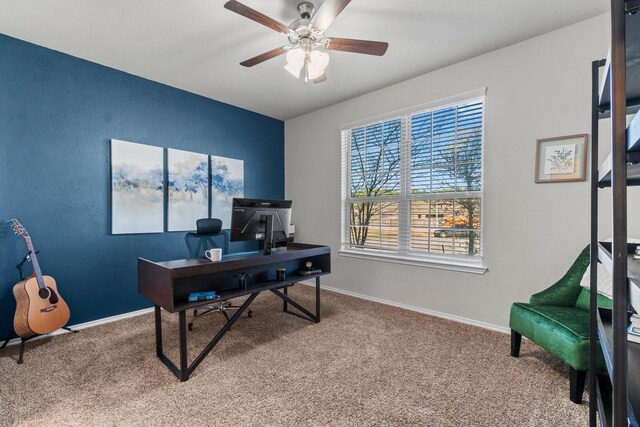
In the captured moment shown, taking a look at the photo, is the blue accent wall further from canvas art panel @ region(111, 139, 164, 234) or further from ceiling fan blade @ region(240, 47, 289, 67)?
ceiling fan blade @ region(240, 47, 289, 67)

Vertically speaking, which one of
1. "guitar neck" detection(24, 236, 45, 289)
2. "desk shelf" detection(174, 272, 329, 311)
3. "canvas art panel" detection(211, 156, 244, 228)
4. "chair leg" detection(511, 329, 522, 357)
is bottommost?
"chair leg" detection(511, 329, 522, 357)

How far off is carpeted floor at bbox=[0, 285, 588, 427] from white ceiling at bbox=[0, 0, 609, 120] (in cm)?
274

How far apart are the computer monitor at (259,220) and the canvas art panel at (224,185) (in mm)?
1621

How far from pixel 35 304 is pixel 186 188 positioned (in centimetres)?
186

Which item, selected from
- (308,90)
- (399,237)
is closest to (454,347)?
(399,237)

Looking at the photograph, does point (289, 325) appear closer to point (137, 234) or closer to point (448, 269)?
point (448, 269)

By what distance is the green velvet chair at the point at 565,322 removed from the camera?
5.85ft

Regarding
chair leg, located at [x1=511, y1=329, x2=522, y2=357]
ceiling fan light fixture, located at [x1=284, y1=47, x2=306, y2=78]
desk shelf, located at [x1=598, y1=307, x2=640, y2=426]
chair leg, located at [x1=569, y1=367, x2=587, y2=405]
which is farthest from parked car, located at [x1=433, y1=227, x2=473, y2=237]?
ceiling fan light fixture, located at [x1=284, y1=47, x2=306, y2=78]

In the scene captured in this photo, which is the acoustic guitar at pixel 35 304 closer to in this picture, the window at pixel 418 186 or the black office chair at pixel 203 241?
the black office chair at pixel 203 241

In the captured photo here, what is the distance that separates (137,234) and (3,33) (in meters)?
2.13

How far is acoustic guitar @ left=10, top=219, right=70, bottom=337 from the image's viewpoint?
2422 millimetres

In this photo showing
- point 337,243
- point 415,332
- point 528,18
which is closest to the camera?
point 528,18

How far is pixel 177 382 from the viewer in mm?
2057

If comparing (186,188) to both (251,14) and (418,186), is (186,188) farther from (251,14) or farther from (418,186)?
(418,186)
